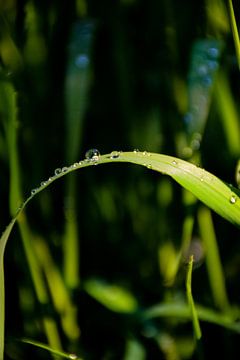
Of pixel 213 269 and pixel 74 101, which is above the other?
pixel 74 101

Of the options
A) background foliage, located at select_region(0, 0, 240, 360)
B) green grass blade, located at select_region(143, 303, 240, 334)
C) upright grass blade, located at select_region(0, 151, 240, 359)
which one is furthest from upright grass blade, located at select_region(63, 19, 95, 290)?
upright grass blade, located at select_region(0, 151, 240, 359)

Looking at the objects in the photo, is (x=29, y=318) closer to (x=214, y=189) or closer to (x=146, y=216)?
(x=146, y=216)

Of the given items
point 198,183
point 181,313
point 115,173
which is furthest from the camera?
point 115,173

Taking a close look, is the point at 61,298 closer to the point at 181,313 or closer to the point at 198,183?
the point at 181,313

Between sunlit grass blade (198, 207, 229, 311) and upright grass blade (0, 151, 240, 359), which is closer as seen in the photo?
upright grass blade (0, 151, 240, 359)

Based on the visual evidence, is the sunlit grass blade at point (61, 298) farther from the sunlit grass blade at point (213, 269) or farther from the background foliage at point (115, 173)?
the sunlit grass blade at point (213, 269)

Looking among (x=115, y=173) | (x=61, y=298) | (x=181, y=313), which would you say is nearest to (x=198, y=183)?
(x=181, y=313)

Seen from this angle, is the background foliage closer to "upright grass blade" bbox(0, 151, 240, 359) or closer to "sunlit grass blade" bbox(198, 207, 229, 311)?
"sunlit grass blade" bbox(198, 207, 229, 311)

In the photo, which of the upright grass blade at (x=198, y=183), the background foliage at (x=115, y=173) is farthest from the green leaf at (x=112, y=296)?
the upright grass blade at (x=198, y=183)
